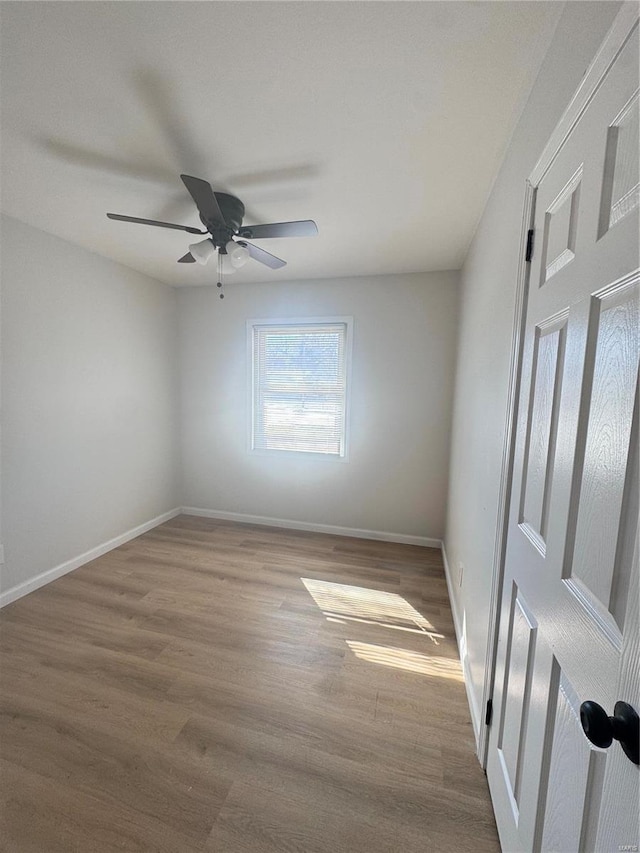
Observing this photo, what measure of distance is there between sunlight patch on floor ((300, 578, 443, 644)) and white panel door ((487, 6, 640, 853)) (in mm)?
1110

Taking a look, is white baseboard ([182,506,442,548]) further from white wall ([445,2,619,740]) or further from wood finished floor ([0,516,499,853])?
white wall ([445,2,619,740])

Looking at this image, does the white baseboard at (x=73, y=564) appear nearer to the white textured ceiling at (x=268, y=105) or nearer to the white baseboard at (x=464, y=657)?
A: the white textured ceiling at (x=268, y=105)

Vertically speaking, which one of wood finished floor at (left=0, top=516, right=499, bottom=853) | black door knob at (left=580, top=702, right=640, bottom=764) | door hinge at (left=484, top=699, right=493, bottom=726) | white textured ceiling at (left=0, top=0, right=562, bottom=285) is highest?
white textured ceiling at (left=0, top=0, right=562, bottom=285)

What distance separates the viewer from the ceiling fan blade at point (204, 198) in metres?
1.45

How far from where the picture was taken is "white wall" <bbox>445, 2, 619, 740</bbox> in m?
0.90

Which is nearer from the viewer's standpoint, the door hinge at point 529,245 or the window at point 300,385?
the door hinge at point 529,245

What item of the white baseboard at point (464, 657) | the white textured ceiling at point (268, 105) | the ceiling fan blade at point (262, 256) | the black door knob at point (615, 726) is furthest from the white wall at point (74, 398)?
the black door knob at point (615, 726)

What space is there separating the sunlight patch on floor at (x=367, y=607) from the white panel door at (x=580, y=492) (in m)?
1.11

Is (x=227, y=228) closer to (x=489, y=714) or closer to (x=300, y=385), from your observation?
(x=300, y=385)

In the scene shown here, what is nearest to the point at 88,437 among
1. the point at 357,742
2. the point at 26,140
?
the point at 26,140

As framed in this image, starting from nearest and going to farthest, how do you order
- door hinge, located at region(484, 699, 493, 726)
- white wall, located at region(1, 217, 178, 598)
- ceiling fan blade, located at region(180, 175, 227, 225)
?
door hinge, located at region(484, 699, 493, 726) < ceiling fan blade, located at region(180, 175, 227, 225) < white wall, located at region(1, 217, 178, 598)

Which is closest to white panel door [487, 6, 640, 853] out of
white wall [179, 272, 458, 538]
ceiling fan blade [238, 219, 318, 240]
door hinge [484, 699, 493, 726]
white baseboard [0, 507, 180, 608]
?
door hinge [484, 699, 493, 726]

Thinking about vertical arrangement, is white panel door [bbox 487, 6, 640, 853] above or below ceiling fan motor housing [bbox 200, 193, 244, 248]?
below

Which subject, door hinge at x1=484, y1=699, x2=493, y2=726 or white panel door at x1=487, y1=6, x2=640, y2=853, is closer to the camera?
white panel door at x1=487, y1=6, x2=640, y2=853
